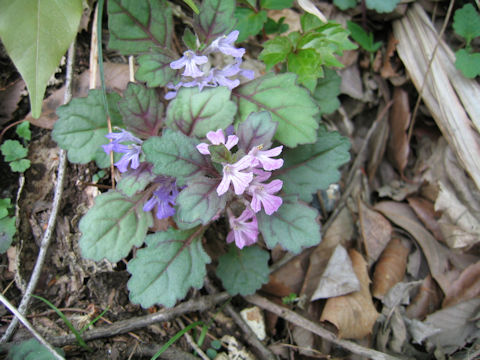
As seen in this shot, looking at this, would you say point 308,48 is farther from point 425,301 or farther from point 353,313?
point 425,301

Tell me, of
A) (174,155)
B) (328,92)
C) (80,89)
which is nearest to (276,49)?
(328,92)

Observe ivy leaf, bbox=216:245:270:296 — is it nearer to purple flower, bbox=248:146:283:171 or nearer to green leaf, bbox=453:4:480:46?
purple flower, bbox=248:146:283:171

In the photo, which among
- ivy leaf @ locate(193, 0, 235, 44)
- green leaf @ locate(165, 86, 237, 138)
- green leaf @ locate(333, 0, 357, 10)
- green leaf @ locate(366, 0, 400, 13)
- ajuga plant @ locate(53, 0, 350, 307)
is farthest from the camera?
green leaf @ locate(333, 0, 357, 10)

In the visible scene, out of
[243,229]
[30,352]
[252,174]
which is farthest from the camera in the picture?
[243,229]

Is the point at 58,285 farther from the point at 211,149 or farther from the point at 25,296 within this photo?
the point at 211,149

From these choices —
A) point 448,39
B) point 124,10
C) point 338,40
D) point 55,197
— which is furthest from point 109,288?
point 448,39

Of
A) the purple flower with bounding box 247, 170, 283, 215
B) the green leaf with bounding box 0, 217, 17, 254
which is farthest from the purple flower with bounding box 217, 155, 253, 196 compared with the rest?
the green leaf with bounding box 0, 217, 17, 254
